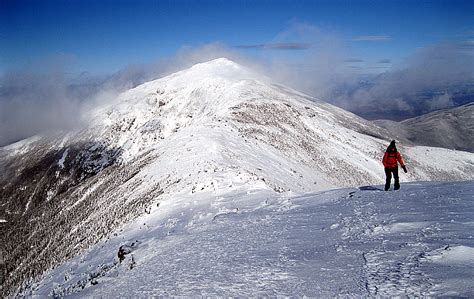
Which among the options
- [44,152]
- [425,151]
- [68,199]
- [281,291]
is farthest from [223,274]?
[44,152]

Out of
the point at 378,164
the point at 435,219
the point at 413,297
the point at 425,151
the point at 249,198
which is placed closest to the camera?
the point at 413,297

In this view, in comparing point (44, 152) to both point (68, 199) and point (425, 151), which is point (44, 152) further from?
point (425, 151)

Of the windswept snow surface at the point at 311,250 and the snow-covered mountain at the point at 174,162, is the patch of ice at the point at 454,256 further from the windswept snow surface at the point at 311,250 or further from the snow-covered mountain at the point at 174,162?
the snow-covered mountain at the point at 174,162

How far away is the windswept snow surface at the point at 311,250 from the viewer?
7359mm

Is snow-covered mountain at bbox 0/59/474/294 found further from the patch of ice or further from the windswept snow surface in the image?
the patch of ice

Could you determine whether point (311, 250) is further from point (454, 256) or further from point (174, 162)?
point (174, 162)

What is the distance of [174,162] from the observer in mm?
31219

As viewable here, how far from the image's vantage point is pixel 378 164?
53281 mm

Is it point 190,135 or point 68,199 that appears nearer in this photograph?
point 190,135

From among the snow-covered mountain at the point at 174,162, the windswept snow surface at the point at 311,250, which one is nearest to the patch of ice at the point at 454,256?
the windswept snow surface at the point at 311,250

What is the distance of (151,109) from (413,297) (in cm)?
8642

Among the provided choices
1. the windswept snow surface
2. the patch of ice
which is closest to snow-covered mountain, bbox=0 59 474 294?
the windswept snow surface

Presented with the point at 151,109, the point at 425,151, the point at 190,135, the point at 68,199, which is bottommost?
the point at 425,151

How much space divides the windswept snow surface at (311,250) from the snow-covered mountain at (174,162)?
368 cm
